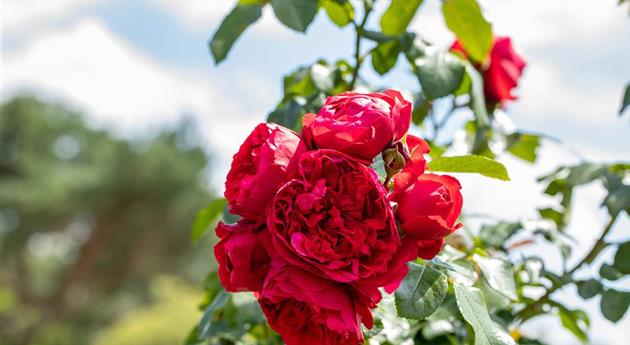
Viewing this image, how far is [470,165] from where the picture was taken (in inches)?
20.1

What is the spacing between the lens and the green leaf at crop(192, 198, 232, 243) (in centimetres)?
81

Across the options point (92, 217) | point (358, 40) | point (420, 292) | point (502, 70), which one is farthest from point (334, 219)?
point (92, 217)

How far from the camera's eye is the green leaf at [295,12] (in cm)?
66

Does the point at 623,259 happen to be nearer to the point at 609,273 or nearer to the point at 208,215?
the point at 609,273

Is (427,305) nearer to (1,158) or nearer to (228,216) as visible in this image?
(228,216)

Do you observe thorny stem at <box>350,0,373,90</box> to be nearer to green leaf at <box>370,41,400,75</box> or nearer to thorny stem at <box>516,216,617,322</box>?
green leaf at <box>370,41,400,75</box>

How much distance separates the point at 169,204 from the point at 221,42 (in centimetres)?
1531

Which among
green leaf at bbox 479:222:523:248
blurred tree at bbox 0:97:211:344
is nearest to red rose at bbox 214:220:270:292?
green leaf at bbox 479:222:523:248

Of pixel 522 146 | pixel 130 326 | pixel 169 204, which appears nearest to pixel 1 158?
pixel 169 204

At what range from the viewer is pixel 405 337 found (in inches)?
26.2

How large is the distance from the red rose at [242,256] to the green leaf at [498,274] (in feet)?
0.69

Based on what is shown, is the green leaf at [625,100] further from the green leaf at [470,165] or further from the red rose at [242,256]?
the red rose at [242,256]

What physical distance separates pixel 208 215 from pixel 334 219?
0.44 meters

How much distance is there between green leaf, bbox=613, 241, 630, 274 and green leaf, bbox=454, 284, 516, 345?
277 mm
